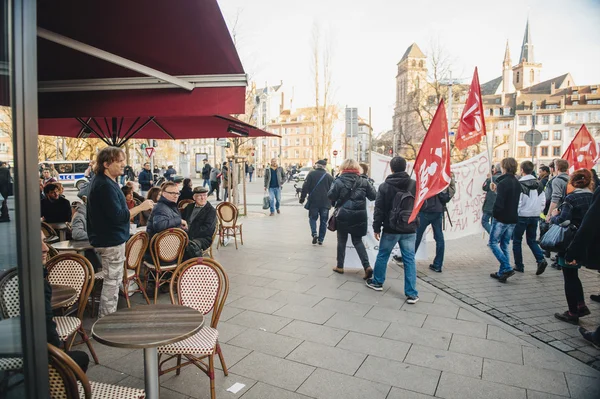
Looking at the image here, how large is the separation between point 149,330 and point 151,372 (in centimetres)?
30

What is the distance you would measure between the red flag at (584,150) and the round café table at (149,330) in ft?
30.7

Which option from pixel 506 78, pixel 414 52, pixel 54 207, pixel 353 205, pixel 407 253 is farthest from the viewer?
pixel 506 78

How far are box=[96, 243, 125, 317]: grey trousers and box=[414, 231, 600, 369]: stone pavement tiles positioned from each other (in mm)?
4335

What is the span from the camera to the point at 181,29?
8.98 ft

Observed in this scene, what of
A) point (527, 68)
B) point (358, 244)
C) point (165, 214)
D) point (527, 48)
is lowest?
point (358, 244)

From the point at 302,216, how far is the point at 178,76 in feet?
36.7

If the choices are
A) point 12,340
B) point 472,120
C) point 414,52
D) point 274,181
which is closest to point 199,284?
point 12,340

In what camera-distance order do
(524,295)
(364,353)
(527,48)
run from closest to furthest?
(364,353) → (524,295) → (527,48)

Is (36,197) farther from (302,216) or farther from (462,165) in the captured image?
(302,216)

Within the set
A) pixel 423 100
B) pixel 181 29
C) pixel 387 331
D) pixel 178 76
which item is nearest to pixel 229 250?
pixel 387 331

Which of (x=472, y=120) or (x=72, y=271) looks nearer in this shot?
(x=72, y=271)

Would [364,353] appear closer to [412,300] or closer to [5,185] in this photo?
[412,300]

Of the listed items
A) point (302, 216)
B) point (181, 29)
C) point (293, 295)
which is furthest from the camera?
point (302, 216)

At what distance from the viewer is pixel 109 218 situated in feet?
12.9
